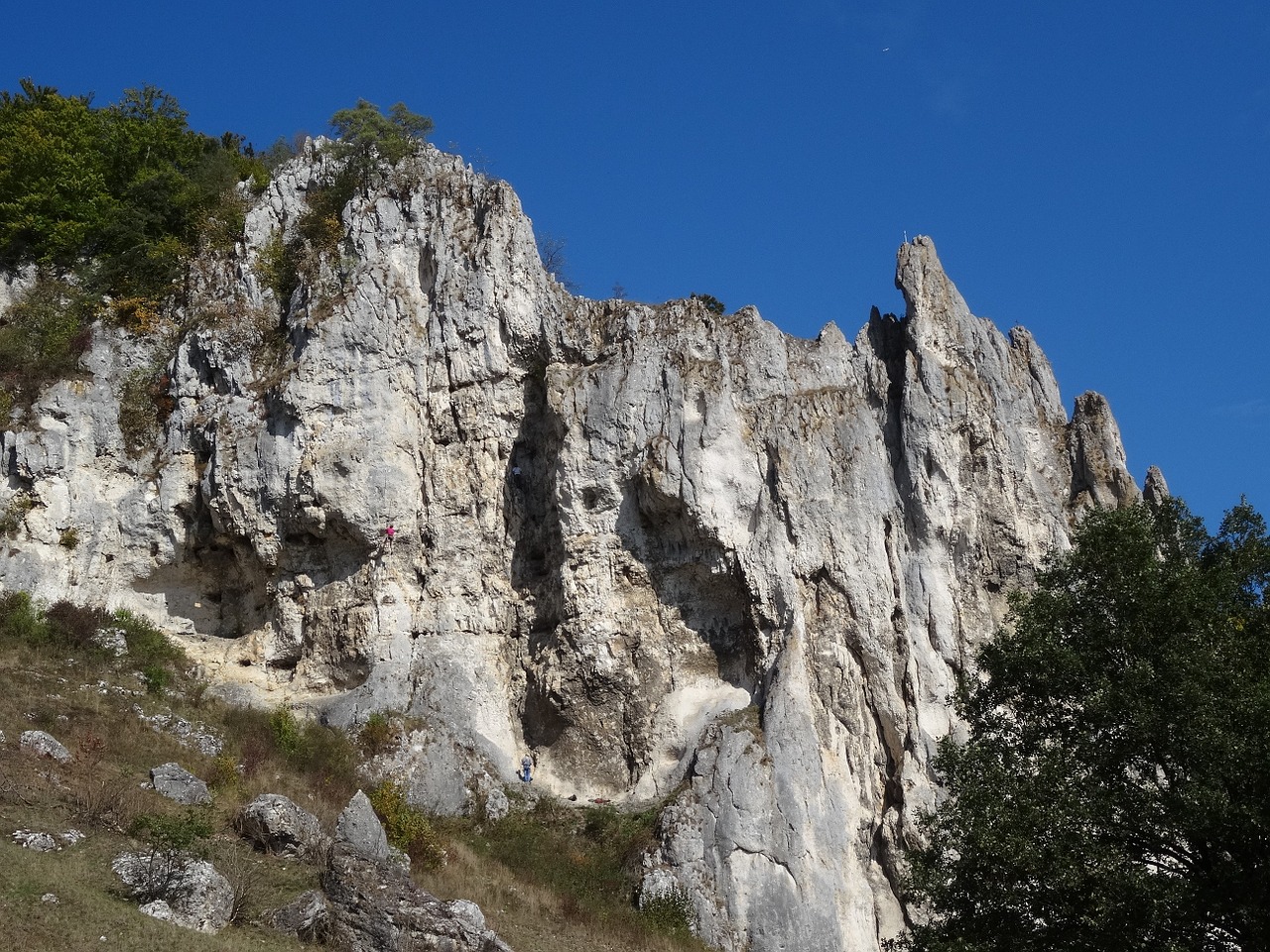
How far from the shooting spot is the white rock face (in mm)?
25641

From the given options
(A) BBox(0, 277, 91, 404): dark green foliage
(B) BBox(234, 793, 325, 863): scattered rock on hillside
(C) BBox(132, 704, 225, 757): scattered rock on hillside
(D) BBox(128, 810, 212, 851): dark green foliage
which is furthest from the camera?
(A) BBox(0, 277, 91, 404): dark green foliage

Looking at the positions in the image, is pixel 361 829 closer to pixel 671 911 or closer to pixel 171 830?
pixel 171 830

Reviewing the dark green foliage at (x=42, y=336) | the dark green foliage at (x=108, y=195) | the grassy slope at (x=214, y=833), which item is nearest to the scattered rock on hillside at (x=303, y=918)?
the grassy slope at (x=214, y=833)

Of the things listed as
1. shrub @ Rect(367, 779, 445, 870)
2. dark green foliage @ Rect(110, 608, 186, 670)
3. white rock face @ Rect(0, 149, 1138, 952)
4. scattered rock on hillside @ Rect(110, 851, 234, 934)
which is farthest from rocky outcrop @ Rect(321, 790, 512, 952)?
dark green foliage @ Rect(110, 608, 186, 670)

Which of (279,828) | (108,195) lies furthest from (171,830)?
(108,195)

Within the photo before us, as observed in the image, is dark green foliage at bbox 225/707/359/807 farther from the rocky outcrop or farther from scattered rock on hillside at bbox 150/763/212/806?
the rocky outcrop

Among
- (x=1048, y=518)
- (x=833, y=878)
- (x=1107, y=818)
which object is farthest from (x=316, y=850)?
(x=1048, y=518)

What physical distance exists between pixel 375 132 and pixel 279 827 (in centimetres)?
2066

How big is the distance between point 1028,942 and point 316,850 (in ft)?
35.3

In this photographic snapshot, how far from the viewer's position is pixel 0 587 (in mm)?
26531

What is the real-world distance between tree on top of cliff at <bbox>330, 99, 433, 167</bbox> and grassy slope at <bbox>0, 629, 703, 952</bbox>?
48.7 feet

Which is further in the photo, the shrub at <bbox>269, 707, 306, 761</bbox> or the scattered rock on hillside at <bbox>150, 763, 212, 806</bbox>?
the shrub at <bbox>269, 707, 306, 761</bbox>

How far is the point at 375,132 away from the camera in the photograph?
34.1 meters

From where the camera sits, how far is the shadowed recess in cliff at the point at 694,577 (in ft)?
88.4
